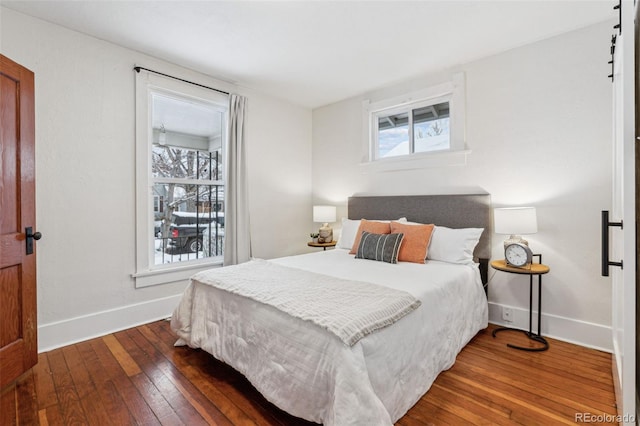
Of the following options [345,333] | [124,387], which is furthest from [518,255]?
[124,387]

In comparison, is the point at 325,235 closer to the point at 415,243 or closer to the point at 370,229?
the point at 370,229

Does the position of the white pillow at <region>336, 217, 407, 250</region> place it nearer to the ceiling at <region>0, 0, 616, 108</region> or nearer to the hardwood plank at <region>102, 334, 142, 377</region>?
the ceiling at <region>0, 0, 616, 108</region>

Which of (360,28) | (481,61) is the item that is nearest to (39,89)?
(360,28)

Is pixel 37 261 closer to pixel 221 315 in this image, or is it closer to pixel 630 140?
pixel 221 315

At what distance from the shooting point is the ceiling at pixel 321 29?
2.22m

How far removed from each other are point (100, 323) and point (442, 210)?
3.42 metres

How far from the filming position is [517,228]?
7.95 ft

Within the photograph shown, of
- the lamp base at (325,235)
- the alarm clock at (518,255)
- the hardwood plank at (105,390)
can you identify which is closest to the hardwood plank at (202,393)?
the hardwood plank at (105,390)

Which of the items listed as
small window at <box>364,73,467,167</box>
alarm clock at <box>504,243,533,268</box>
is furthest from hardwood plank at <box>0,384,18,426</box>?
small window at <box>364,73,467,167</box>

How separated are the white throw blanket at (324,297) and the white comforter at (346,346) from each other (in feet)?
0.16

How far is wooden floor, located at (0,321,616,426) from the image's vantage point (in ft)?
5.29

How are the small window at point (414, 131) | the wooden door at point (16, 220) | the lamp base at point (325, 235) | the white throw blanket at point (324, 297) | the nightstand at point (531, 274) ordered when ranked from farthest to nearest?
the lamp base at point (325, 235)
the small window at point (414, 131)
the nightstand at point (531, 274)
the wooden door at point (16, 220)
the white throw blanket at point (324, 297)

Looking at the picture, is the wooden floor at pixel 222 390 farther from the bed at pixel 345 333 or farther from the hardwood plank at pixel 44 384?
the bed at pixel 345 333

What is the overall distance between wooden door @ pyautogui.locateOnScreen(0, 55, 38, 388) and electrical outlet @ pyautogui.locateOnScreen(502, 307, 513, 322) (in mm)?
3784
